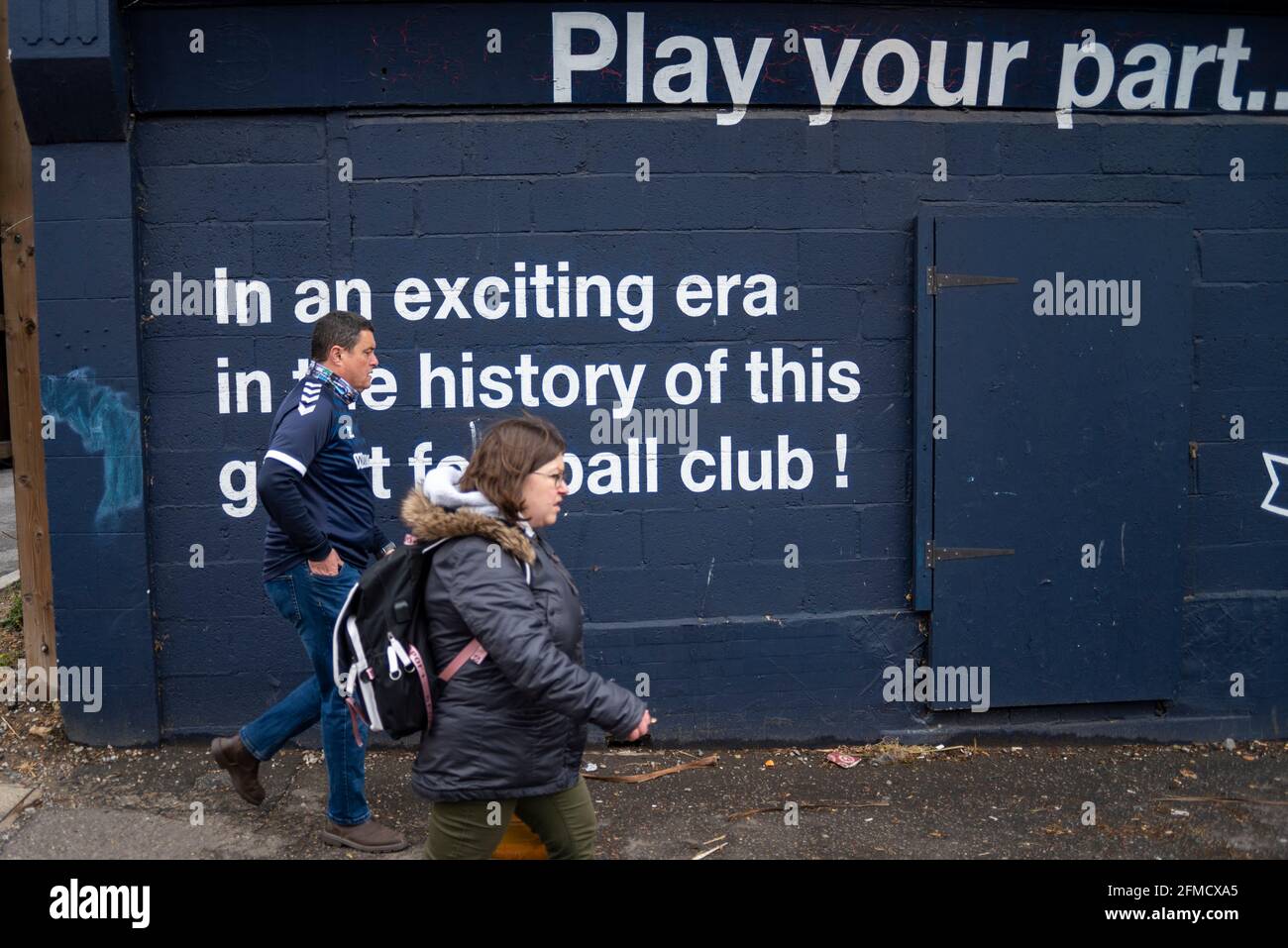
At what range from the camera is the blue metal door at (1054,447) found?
5523 millimetres

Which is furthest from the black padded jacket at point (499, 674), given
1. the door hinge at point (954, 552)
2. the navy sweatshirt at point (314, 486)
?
the door hinge at point (954, 552)

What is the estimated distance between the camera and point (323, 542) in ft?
14.0

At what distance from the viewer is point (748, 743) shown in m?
5.69

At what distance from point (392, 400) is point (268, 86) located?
1.47 metres

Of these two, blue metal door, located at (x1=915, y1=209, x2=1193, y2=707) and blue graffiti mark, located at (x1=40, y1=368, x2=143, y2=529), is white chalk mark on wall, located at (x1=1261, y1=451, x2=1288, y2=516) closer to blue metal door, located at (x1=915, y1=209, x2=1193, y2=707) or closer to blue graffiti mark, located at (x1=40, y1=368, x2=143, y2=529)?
blue metal door, located at (x1=915, y1=209, x2=1193, y2=707)

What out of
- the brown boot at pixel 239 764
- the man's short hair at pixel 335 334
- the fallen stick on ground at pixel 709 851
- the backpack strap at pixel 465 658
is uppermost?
the man's short hair at pixel 335 334

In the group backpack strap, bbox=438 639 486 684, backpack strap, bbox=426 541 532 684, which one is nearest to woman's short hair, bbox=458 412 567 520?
backpack strap, bbox=426 541 532 684

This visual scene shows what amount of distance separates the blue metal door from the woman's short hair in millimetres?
2815

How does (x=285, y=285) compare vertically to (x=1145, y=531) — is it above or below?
above

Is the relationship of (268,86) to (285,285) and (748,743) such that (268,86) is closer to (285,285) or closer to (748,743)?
(285,285)

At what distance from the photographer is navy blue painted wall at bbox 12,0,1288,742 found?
541 centimetres

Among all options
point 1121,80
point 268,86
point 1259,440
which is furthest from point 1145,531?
point 268,86

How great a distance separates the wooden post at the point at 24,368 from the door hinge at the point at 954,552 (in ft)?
13.2

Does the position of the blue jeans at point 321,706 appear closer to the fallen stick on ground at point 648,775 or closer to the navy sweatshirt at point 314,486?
the navy sweatshirt at point 314,486
